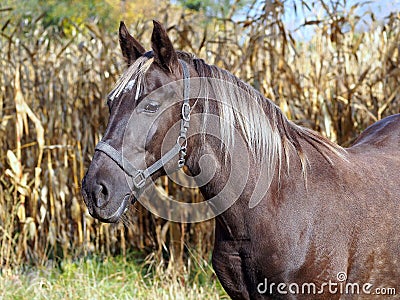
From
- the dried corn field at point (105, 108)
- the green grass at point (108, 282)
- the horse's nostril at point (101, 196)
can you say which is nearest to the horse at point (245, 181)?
the horse's nostril at point (101, 196)

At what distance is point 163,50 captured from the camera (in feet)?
7.63

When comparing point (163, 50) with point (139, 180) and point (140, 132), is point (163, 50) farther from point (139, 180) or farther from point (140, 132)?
point (139, 180)

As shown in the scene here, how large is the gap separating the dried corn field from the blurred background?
0.01 metres

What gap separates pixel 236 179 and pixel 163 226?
2489mm

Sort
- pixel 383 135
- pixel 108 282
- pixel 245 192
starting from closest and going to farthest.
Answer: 1. pixel 245 192
2. pixel 383 135
3. pixel 108 282

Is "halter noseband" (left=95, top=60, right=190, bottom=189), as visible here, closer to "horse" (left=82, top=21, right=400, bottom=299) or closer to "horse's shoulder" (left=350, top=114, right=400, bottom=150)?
"horse" (left=82, top=21, right=400, bottom=299)

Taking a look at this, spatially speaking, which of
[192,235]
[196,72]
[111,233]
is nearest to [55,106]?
[111,233]

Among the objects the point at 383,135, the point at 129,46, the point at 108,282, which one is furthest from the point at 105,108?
the point at 383,135

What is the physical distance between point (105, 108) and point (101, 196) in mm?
2743

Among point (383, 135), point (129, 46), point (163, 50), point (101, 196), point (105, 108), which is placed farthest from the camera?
point (105, 108)

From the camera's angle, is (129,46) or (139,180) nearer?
(139,180)

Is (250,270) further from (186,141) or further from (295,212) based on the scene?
(186,141)

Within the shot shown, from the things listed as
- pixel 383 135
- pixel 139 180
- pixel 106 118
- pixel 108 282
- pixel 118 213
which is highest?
pixel 106 118

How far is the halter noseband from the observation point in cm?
223
